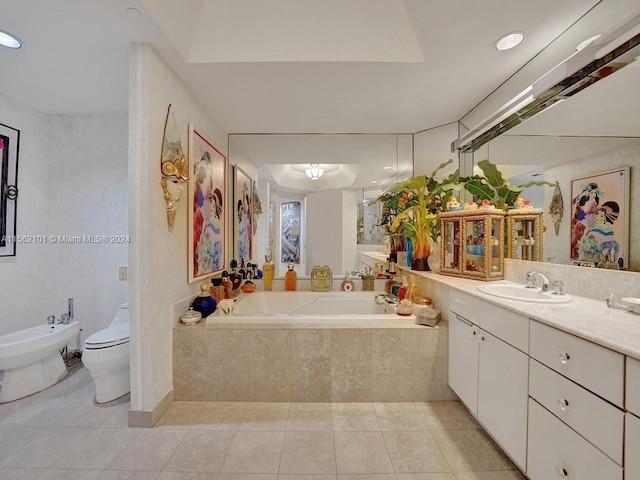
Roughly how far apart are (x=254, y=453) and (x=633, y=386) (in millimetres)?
1639

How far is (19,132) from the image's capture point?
89.7 inches

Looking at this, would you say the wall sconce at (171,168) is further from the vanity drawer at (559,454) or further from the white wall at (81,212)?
the vanity drawer at (559,454)

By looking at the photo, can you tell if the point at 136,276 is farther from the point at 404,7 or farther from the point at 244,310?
the point at 404,7

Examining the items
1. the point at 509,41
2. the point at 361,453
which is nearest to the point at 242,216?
the point at 361,453

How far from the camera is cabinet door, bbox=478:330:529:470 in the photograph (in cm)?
123

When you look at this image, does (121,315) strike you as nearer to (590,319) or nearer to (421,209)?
(421,209)

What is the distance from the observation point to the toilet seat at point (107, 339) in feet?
6.20

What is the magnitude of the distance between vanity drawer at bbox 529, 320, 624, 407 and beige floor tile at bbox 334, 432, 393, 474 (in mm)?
944

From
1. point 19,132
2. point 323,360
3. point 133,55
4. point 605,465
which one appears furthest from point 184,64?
point 605,465

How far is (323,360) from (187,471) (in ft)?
3.11

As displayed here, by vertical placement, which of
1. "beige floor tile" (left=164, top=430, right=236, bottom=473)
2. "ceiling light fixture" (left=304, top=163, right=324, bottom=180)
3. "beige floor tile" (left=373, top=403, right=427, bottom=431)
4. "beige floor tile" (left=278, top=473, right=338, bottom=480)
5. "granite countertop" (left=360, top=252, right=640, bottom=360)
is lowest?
"beige floor tile" (left=164, top=430, right=236, bottom=473)

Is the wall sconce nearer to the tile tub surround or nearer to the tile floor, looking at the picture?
the tile tub surround

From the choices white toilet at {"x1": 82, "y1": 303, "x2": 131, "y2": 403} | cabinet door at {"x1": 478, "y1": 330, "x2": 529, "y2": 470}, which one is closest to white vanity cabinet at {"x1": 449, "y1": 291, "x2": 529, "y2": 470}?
cabinet door at {"x1": 478, "y1": 330, "x2": 529, "y2": 470}

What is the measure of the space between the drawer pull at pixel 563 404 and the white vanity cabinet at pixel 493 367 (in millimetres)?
177
